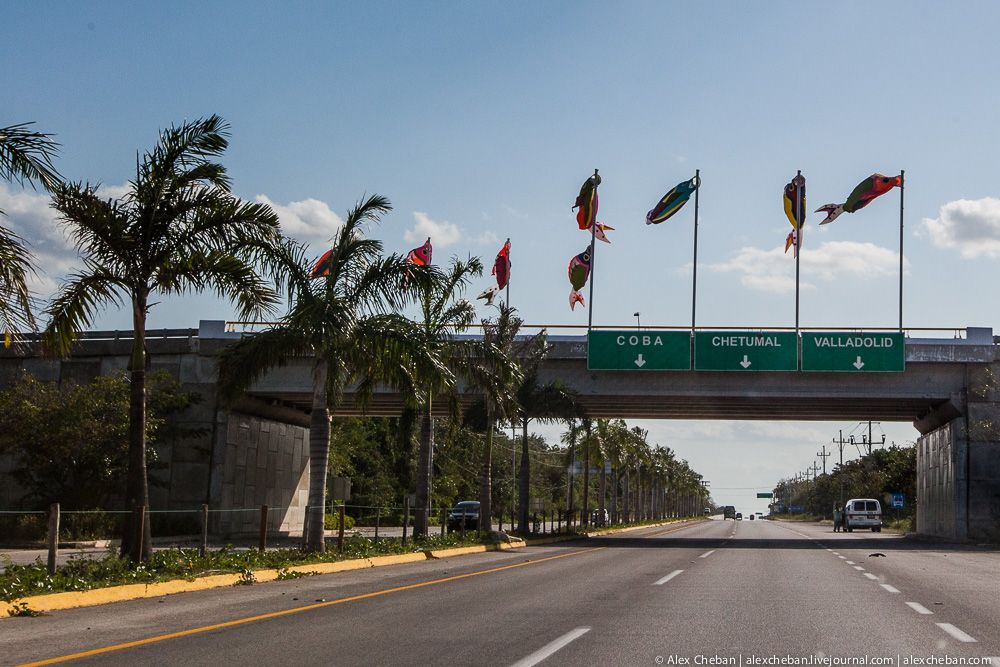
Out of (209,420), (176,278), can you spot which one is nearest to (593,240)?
(209,420)

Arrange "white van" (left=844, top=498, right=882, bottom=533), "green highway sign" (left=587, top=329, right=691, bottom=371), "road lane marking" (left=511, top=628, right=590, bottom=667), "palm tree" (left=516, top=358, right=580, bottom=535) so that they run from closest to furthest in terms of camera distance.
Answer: "road lane marking" (left=511, top=628, right=590, bottom=667)
"green highway sign" (left=587, top=329, right=691, bottom=371)
"palm tree" (left=516, top=358, right=580, bottom=535)
"white van" (left=844, top=498, right=882, bottom=533)

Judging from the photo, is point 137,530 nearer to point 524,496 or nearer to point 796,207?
point 524,496

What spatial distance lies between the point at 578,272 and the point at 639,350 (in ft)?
29.1

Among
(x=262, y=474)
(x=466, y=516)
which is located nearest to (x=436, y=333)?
(x=262, y=474)

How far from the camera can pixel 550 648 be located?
9.49m

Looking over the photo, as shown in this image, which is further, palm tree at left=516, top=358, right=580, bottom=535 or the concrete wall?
palm tree at left=516, top=358, right=580, bottom=535

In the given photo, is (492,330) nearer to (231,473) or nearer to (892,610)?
(231,473)

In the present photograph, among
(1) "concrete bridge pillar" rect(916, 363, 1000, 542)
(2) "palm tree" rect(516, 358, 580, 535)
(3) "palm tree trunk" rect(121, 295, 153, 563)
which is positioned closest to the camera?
(3) "palm tree trunk" rect(121, 295, 153, 563)

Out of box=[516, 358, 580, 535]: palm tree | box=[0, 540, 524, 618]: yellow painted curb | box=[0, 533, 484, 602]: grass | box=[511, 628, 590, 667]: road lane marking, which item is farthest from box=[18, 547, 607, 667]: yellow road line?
box=[516, 358, 580, 535]: palm tree

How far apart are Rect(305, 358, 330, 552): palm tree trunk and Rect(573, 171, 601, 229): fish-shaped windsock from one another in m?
25.5

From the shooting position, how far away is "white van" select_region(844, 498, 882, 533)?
69.0 m

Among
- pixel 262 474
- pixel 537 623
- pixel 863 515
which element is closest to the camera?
pixel 537 623

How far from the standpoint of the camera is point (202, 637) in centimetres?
1033

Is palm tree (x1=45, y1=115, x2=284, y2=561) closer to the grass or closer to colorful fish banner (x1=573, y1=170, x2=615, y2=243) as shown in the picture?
the grass
